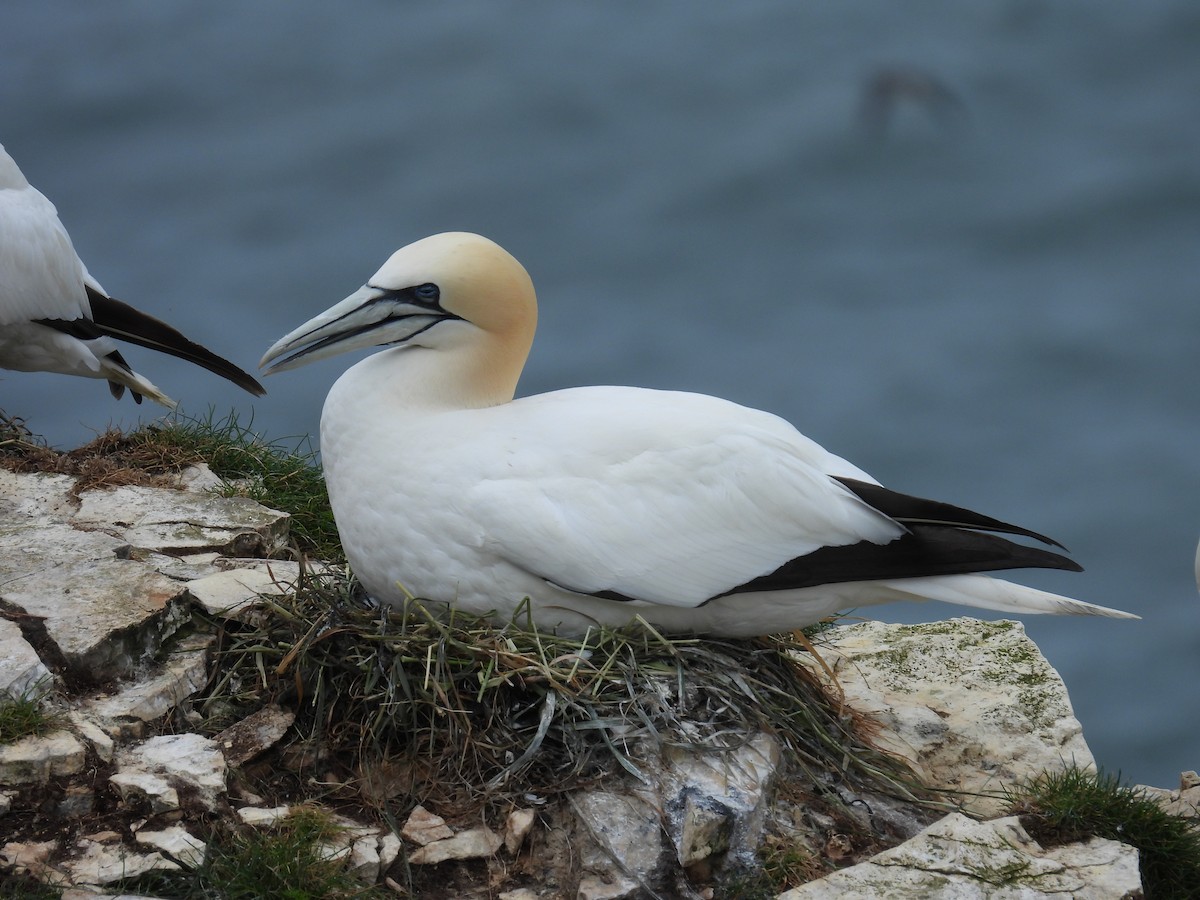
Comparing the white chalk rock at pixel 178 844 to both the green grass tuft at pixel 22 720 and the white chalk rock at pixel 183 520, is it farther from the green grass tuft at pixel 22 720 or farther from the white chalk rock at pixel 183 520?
→ the white chalk rock at pixel 183 520

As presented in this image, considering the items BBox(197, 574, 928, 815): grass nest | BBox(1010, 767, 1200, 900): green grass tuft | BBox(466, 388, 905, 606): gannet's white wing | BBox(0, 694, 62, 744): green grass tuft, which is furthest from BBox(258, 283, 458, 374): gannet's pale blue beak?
BBox(1010, 767, 1200, 900): green grass tuft

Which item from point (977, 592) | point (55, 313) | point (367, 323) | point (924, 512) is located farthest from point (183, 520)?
point (977, 592)

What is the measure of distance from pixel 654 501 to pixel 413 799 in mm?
1004

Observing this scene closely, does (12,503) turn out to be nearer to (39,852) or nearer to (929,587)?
(39,852)

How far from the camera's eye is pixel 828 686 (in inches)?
183

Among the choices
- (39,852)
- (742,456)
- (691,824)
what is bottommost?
(39,852)

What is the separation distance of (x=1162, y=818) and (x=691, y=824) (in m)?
1.42

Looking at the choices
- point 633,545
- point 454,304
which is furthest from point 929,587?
point 454,304

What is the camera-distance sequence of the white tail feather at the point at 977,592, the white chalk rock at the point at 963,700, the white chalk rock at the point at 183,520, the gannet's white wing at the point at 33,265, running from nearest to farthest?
1. the white tail feather at the point at 977,592
2. the white chalk rock at the point at 963,700
3. the white chalk rock at the point at 183,520
4. the gannet's white wing at the point at 33,265

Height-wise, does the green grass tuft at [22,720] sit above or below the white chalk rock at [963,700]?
below

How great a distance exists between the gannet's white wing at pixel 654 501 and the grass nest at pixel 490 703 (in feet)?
0.64

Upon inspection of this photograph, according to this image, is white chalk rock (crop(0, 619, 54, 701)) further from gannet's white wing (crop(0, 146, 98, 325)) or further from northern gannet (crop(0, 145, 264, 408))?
gannet's white wing (crop(0, 146, 98, 325))

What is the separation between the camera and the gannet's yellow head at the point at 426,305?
4.31 meters

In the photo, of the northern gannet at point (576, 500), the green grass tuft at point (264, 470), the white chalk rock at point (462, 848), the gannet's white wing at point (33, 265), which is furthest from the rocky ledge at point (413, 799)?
the gannet's white wing at point (33, 265)
